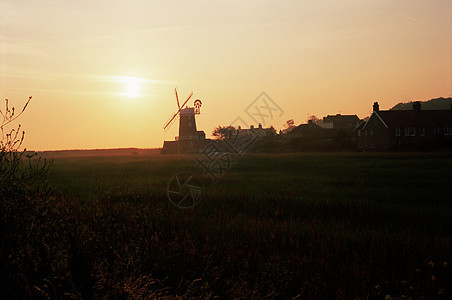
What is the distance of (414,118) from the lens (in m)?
71.7

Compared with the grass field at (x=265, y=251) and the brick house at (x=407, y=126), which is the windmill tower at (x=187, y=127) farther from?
the grass field at (x=265, y=251)

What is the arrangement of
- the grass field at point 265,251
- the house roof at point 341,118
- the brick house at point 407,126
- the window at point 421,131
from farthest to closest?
1. the house roof at point 341,118
2. the window at point 421,131
3. the brick house at point 407,126
4. the grass field at point 265,251

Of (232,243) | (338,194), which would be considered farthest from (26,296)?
(338,194)

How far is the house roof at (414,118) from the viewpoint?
232ft

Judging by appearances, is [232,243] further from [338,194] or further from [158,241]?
[338,194]

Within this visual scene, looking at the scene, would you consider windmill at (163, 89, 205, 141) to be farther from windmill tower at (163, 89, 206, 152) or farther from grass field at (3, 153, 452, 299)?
grass field at (3, 153, 452, 299)

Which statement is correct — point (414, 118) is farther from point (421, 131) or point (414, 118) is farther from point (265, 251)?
point (265, 251)

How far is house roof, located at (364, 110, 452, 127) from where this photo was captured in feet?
232

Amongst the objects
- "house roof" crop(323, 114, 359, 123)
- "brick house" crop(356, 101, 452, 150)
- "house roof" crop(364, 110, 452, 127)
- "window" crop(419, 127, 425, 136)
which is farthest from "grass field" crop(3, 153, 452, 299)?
"house roof" crop(323, 114, 359, 123)

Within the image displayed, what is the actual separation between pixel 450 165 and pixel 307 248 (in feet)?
91.3

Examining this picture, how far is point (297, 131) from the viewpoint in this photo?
105125 mm

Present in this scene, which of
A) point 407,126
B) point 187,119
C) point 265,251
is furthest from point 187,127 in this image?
point 265,251

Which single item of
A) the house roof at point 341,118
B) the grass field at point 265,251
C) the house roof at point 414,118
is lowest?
the grass field at point 265,251

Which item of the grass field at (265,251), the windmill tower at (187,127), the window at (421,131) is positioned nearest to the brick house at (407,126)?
the window at (421,131)
